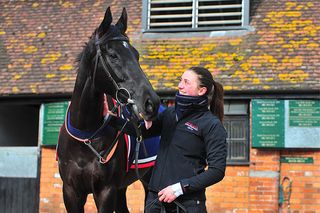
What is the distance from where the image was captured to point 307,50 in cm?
1180

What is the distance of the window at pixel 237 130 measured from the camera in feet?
38.3

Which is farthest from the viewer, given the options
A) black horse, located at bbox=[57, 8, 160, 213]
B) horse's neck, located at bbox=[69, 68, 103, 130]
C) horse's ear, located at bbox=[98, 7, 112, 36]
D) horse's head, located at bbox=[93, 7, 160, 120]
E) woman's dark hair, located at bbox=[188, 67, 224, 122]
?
horse's neck, located at bbox=[69, 68, 103, 130]

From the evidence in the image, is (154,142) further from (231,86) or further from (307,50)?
(307,50)

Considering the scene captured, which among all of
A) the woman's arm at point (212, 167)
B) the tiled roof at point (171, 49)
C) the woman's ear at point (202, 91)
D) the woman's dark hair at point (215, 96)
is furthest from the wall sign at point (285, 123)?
the woman's arm at point (212, 167)

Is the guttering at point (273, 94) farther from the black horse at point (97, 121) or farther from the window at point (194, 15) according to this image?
the black horse at point (97, 121)

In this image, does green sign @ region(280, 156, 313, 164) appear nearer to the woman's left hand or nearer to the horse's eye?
the horse's eye

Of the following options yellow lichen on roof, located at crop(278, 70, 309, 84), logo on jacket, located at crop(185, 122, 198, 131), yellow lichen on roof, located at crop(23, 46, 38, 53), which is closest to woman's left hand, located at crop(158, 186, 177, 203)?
logo on jacket, located at crop(185, 122, 198, 131)

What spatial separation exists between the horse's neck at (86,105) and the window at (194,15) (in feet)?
25.0

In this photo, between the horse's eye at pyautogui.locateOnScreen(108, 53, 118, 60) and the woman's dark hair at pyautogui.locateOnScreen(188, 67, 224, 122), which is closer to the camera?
the woman's dark hair at pyautogui.locateOnScreen(188, 67, 224, 122)

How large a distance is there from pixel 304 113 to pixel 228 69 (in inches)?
67.5

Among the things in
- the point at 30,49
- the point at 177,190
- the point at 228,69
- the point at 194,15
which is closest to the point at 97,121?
the point at 177,190

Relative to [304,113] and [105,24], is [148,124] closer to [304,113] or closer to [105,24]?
[105,24]

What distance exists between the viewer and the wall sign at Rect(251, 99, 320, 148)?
36.4ft

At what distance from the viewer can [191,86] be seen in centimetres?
428
